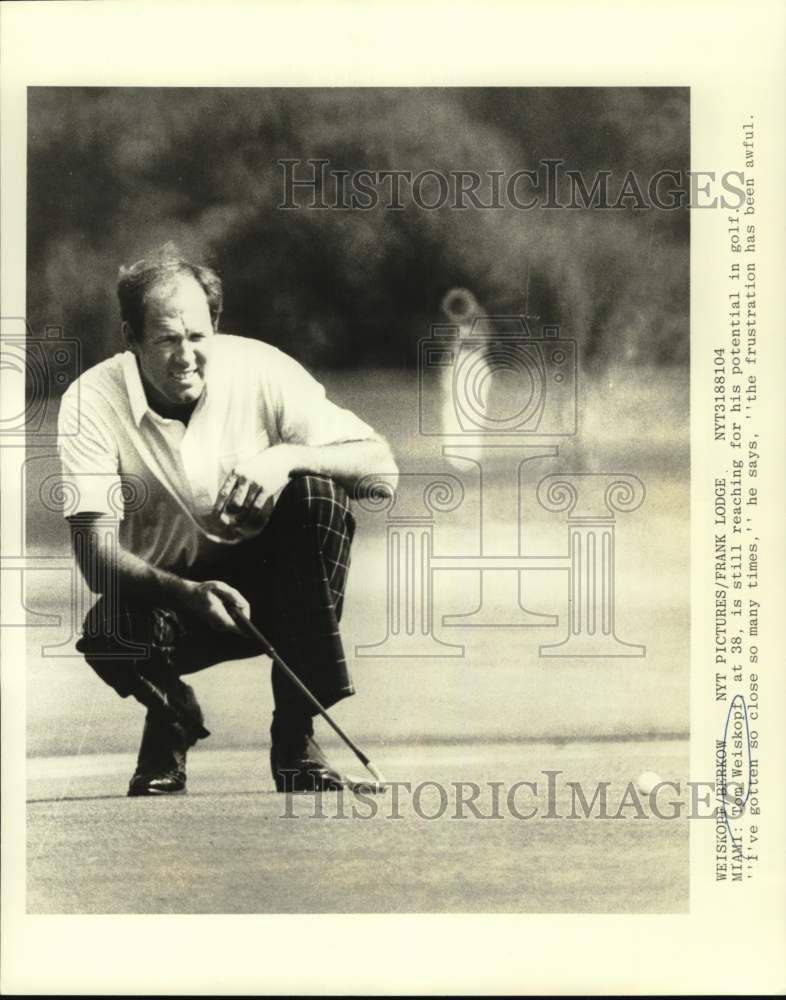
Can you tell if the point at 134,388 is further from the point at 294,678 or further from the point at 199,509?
the point at 294,678

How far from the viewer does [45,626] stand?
11.8 ft

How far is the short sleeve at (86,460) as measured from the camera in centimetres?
361

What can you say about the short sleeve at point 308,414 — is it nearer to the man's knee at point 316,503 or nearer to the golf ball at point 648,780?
the man's knee at point 316,503

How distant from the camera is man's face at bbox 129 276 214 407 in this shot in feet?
11.9

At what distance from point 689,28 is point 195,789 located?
9.28ft

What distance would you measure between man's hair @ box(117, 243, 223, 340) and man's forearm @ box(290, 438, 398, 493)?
0.58 m

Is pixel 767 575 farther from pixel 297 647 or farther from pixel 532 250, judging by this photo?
pixel 297 647

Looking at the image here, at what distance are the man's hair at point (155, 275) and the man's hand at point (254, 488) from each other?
1.81ft

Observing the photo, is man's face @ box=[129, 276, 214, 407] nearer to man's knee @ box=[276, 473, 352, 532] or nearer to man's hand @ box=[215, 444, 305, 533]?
man's hand @ box=[215, 444, 305, 533]

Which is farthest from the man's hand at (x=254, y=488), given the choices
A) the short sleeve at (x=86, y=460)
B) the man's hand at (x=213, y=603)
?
the short sleeve at (x=86, y=460)

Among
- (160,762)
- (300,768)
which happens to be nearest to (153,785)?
(160,762)

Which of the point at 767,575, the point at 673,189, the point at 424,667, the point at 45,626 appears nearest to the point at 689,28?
the point at 673,189

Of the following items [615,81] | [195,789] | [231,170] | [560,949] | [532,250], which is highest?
[615,81]

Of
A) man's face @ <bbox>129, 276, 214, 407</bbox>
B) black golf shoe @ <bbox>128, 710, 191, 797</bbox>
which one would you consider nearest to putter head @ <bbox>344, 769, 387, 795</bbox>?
black golf shoe @ <bbox>128, 710, 191, 797</bbox>
